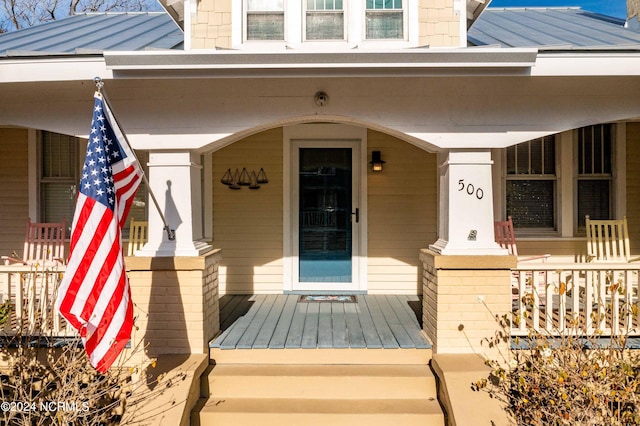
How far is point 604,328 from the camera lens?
13.7ft

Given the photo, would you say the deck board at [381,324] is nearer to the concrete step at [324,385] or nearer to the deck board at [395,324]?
the deck board at [395,324]

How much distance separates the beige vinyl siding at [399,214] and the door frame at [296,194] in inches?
4.4

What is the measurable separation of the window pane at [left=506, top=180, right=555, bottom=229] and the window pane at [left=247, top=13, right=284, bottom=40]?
12.3 feet

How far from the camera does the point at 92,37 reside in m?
5.35

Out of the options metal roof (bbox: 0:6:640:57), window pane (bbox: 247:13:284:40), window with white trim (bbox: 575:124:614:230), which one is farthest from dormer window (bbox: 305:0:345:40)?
window with white trim (bbox: 575:124:614:230)

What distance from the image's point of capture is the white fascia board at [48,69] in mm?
3992

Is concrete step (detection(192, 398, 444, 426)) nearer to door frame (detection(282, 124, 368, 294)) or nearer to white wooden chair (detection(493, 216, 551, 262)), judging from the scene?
door frame (detection(282, 124, 368, 294))

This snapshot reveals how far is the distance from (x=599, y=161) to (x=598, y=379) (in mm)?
3926

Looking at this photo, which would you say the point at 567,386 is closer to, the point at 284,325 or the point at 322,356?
the point at 322,356

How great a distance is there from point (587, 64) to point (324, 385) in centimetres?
366

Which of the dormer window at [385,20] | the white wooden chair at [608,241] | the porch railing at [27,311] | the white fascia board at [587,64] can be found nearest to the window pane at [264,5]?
the dormer window at [385,20]

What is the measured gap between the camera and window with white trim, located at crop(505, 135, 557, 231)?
6.22 m

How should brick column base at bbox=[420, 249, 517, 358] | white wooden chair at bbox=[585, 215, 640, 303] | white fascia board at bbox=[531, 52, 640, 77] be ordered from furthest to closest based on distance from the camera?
white wooden chair at bbox=[585, 215, 640, 303] → brick column base at bbox=[420, 249, 517, 358] → white fascia board at bbox=[531, 52, 640, 77]

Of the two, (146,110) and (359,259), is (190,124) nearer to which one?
(146,110)
